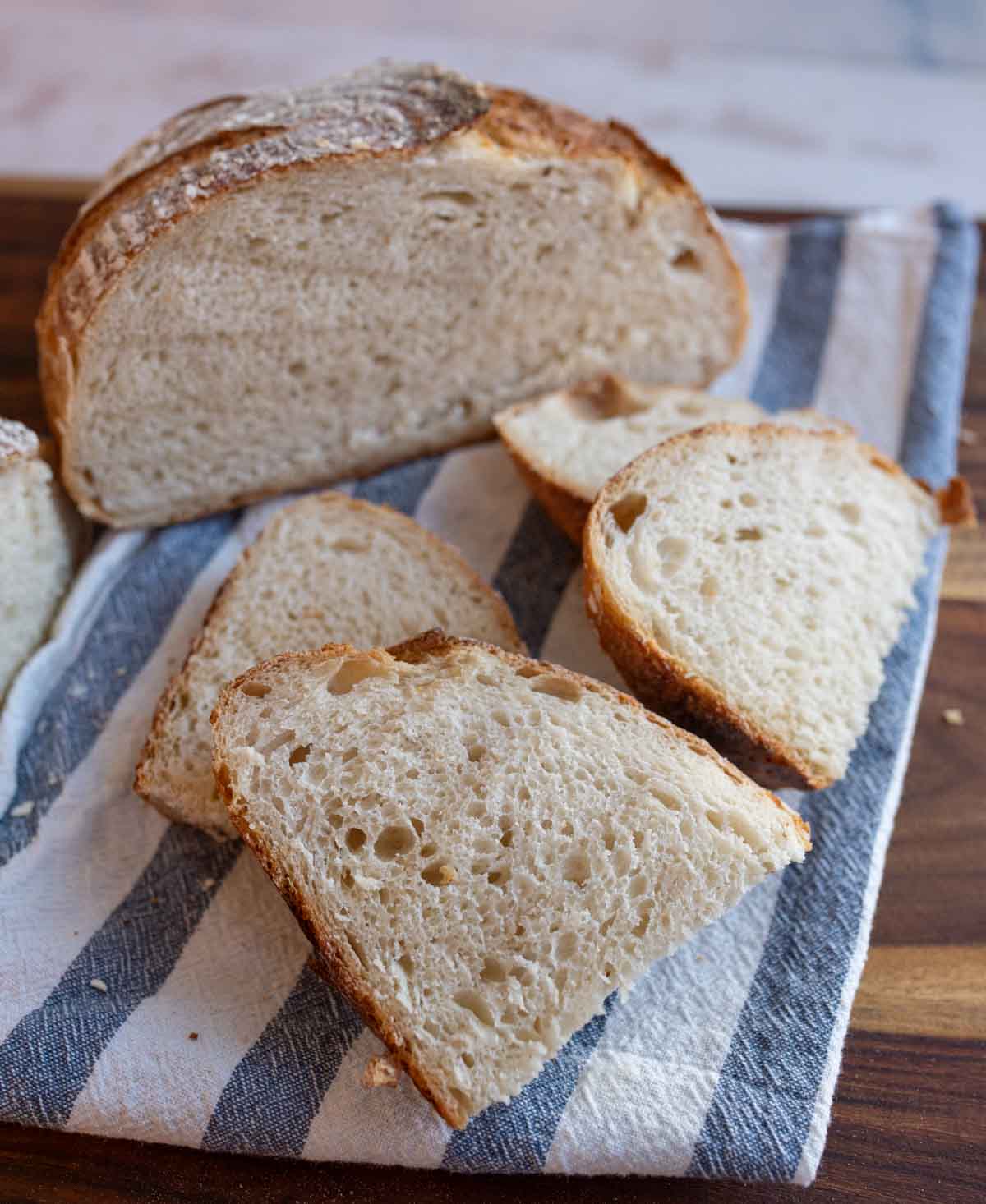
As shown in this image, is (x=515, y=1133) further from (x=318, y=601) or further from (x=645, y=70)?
(x=645, y=70)

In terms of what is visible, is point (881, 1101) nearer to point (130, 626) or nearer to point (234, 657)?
point (234, 657)

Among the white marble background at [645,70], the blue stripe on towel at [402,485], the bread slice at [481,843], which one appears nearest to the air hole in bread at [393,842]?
the bread slice at [481,843]

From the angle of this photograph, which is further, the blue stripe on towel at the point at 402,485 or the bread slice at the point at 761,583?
the blue stripe on towel at the point at 402,485

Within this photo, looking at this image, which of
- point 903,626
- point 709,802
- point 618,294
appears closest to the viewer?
point 709,802

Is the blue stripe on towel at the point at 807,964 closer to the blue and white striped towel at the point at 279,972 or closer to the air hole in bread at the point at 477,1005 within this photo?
the blue and white striped towel at the point at 279,972

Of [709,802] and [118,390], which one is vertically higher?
[118,390]

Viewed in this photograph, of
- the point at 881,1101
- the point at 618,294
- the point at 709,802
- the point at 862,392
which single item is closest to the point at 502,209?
the point at 618,294

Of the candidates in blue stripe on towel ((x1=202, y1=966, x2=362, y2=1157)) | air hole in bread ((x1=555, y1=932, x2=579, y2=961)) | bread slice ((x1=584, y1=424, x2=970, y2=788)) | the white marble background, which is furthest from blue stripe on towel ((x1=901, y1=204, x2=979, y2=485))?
blue stripe on towel ((x1=202, y1=966, x2=362, y2=1157))
